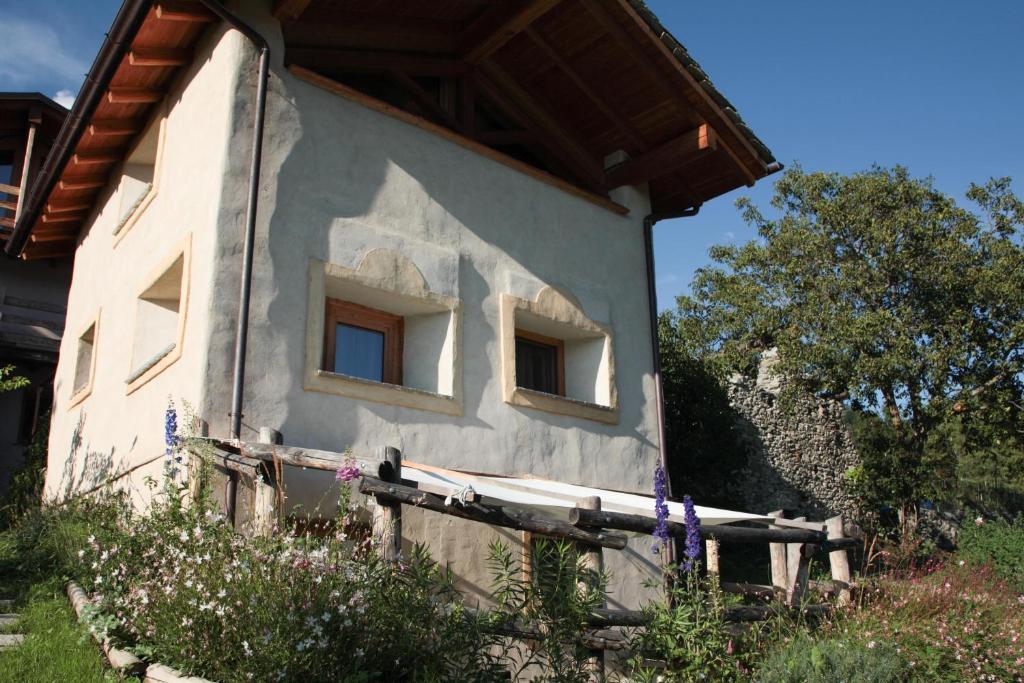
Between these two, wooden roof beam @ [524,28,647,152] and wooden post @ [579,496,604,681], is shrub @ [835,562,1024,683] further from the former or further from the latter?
wooden roof beam @ [524,28,647,152]

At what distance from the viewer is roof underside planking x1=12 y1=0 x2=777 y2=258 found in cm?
1023

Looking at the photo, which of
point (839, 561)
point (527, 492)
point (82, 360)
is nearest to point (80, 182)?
point (82, 360)

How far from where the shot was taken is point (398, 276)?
9359 mm

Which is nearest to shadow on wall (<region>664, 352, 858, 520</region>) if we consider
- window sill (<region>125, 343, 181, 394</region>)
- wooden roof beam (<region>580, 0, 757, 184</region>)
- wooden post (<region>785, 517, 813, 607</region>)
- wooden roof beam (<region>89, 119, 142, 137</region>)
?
wooden roof beam (<region>580, 0, 757, 184</region>)

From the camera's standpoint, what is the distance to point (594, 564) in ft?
21.5

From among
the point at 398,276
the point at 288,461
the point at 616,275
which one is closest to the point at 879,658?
the point at 288,461

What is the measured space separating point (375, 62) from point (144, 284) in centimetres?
368

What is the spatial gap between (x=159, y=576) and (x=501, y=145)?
26.0ft

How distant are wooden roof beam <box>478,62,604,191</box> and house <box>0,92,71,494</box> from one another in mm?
10598

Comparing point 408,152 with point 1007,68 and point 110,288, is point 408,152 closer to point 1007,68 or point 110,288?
point 110,288

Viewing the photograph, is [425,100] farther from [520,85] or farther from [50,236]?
[50,236]

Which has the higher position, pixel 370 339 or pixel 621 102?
pixel 621 102

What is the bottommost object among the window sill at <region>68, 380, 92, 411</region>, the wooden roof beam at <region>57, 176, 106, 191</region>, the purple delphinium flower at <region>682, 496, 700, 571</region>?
the purple delphinium flower at <region>682, 496, 700, 571</region>

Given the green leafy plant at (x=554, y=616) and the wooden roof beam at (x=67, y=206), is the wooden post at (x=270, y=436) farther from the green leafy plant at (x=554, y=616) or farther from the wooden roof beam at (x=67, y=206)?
the wooden roof beam at (x=67, y=206)
